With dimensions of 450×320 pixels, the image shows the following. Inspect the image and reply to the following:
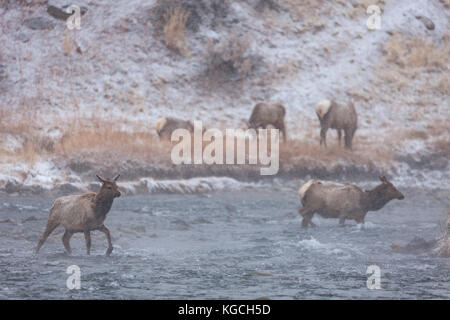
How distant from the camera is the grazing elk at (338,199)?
508 inches

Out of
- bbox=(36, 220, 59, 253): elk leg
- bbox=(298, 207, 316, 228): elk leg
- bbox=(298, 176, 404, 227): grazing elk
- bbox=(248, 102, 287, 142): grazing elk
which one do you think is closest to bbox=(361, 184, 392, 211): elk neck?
bbox=(298, 176, 404, 227): grazing elk

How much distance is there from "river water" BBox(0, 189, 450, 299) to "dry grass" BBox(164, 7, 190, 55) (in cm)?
1178

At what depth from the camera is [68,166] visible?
18062 mm

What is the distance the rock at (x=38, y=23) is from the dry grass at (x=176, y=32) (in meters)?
4.01

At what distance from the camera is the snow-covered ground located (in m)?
22.6

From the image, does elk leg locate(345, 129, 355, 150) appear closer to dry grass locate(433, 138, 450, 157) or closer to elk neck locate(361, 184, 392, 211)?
dry grass locate(433, 138, 450, 157)

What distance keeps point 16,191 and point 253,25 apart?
14.5 metres

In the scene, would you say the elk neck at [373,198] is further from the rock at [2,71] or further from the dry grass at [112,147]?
the rock at [2,71]

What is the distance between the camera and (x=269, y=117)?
21938 mm

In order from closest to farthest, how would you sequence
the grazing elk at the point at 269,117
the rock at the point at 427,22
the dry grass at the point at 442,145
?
the dry grass at the point at 442,145
the grazing elk at the point at 269,117
the rock at the point at 427,22

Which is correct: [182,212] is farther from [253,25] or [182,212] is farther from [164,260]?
[253,25]

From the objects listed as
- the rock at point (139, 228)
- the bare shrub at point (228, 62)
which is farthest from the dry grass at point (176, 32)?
the rock at point (139, 228)
